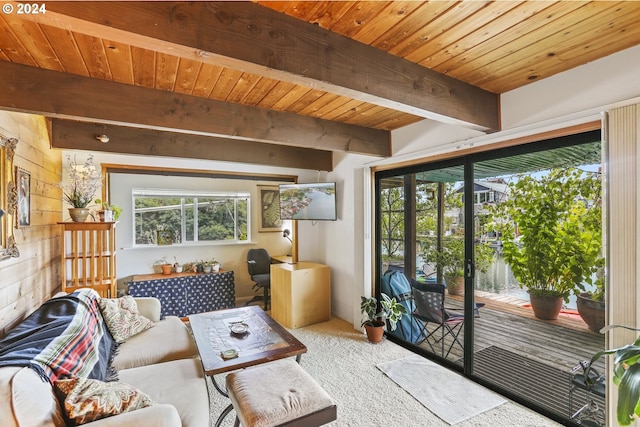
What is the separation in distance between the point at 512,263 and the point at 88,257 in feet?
13.3

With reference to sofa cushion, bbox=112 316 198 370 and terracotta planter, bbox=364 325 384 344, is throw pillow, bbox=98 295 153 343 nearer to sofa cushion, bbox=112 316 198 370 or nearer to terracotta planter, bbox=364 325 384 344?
sofa cushion, bbox=112 316 198 370

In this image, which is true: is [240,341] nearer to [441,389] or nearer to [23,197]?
[441,389]

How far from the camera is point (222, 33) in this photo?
4.11 ft

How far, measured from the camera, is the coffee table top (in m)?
2.01

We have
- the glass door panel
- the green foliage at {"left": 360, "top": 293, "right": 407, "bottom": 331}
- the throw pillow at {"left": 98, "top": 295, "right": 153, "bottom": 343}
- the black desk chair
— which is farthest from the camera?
the black desk chair

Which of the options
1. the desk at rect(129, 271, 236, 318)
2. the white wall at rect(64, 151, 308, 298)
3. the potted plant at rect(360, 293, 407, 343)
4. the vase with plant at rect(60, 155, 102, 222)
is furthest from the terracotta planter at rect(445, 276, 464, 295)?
the vase with plant at rect(60, 155, 102, 222)

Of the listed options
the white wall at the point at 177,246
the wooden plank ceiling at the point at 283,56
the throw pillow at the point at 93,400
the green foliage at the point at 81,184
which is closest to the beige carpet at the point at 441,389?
the throw pillow at the point at 93,400

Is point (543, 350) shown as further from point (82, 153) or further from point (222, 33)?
point (82, 153)

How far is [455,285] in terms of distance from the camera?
2.86m

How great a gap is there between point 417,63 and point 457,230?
1.60 meters

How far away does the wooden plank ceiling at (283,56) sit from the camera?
4.03 feet

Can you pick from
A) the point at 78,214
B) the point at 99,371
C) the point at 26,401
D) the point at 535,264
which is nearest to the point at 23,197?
the point at 78,214

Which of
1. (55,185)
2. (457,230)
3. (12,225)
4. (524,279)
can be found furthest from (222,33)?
(55,185)

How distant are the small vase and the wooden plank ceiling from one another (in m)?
1.37
